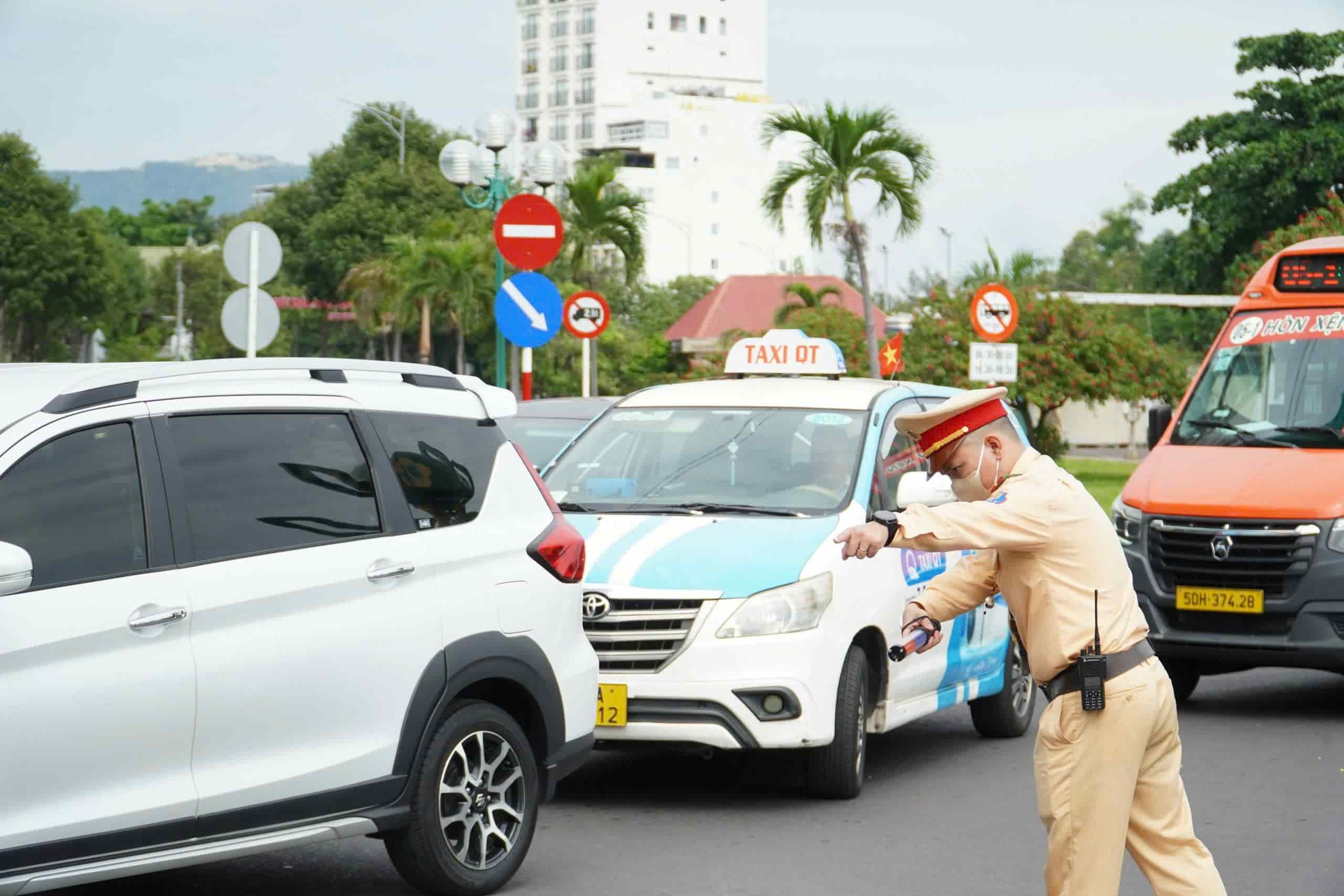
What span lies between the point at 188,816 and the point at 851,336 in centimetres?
3702

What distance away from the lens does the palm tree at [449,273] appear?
6091 cm

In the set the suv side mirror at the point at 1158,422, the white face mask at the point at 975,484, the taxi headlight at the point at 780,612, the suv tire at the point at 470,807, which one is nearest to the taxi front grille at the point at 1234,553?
the suv side mirror at the point at 1158,422

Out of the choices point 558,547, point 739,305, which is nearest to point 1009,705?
point 558,547

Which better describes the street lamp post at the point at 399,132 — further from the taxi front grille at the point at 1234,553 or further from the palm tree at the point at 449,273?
the taxi front grille at the point at 1234,553

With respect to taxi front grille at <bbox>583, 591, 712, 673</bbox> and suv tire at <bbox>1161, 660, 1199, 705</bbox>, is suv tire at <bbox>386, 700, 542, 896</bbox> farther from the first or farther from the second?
suv tire at <bbox>1161, 660, 1199, 705</bbox>

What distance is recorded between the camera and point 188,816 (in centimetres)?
552

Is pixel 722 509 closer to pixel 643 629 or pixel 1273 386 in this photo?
pixel 643 629

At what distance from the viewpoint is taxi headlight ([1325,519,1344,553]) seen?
35.3 feet

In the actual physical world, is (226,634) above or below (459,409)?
below

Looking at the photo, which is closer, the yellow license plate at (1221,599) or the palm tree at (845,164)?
the yellow license plate at (1221,599)

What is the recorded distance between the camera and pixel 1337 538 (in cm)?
1078

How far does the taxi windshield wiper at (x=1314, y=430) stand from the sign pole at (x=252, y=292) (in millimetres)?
6969

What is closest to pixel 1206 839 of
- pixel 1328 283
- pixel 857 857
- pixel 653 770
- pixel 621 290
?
pixel 857 857

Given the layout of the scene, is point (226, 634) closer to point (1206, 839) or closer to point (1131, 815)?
point (1131, 815)
